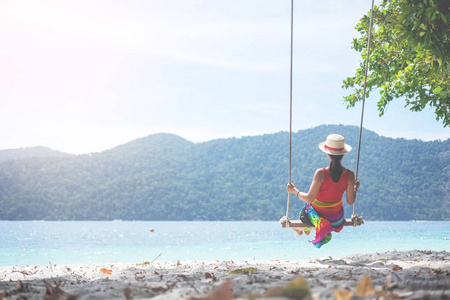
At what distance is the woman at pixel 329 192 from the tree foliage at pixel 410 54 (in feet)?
5.24

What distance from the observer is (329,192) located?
5.63m

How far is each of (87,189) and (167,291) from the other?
81998 millimetres

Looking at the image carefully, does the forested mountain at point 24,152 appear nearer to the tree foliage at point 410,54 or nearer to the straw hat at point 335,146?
the tree foliage at point 410,54

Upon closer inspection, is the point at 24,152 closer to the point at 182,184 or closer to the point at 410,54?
the point at 182,184


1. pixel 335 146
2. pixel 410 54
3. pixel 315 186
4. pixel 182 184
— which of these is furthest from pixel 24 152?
pixel 335 146

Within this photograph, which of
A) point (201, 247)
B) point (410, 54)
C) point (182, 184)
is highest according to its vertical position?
point (410, 54)

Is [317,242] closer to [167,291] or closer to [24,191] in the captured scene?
[167,291]

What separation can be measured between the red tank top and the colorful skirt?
0.25 feet

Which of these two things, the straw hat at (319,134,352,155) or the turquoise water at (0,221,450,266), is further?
the turquoise water at (0,221,450,266)

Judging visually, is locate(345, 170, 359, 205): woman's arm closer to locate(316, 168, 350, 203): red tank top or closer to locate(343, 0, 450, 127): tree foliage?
locate(316, 168, 350, 203): red tank top

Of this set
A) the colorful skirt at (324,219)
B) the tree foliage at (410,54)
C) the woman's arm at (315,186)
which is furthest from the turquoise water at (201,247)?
the tree foliage at (410,54)

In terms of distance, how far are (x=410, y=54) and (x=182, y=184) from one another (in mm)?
72347

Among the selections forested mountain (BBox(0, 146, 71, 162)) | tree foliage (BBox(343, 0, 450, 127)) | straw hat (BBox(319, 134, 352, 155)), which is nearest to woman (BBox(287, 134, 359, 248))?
straw hat (BBox(319, 134, 352, 155))

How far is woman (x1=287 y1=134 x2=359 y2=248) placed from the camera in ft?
18.1
